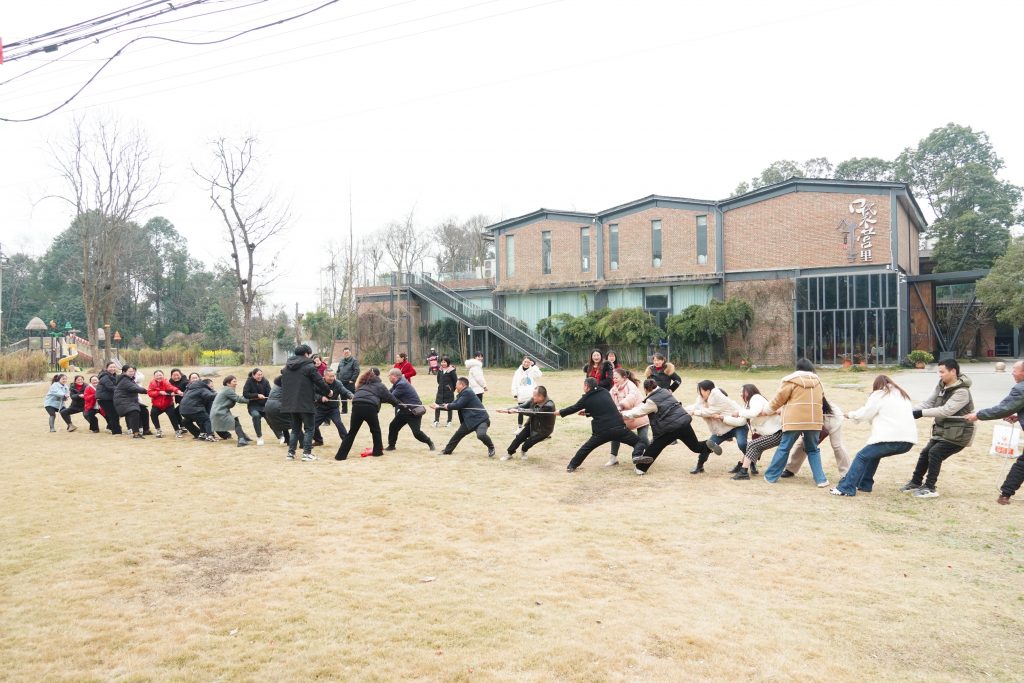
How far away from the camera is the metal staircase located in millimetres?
34750

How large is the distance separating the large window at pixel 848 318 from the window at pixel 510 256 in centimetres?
1537

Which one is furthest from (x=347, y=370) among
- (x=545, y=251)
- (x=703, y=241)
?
(x=545, y=251)

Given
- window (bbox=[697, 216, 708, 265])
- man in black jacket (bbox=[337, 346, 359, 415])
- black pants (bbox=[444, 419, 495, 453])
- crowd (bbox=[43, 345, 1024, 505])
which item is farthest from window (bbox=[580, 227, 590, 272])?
black pants (bbox=[444, 419, 495, 453])

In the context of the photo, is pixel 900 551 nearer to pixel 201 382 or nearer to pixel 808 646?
pixel 808 646

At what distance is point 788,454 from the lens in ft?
29.5

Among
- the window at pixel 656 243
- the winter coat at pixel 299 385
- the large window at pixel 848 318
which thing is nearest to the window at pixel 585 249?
the window at pixel 656 243

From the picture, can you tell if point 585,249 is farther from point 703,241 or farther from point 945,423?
point 945,423

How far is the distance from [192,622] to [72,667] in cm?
78

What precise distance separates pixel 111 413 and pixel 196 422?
2.68 meters

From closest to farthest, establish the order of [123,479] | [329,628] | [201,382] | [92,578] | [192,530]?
[329,628] → [92,578] → [192,530] → [123,479] → [201,382]

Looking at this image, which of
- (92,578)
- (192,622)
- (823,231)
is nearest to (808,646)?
(192,622)

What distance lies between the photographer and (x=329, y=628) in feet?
15.2

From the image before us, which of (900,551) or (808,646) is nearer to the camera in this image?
(808,646)

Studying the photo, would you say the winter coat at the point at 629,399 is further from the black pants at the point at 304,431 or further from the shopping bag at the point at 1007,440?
the black pants at the point at 304,431
